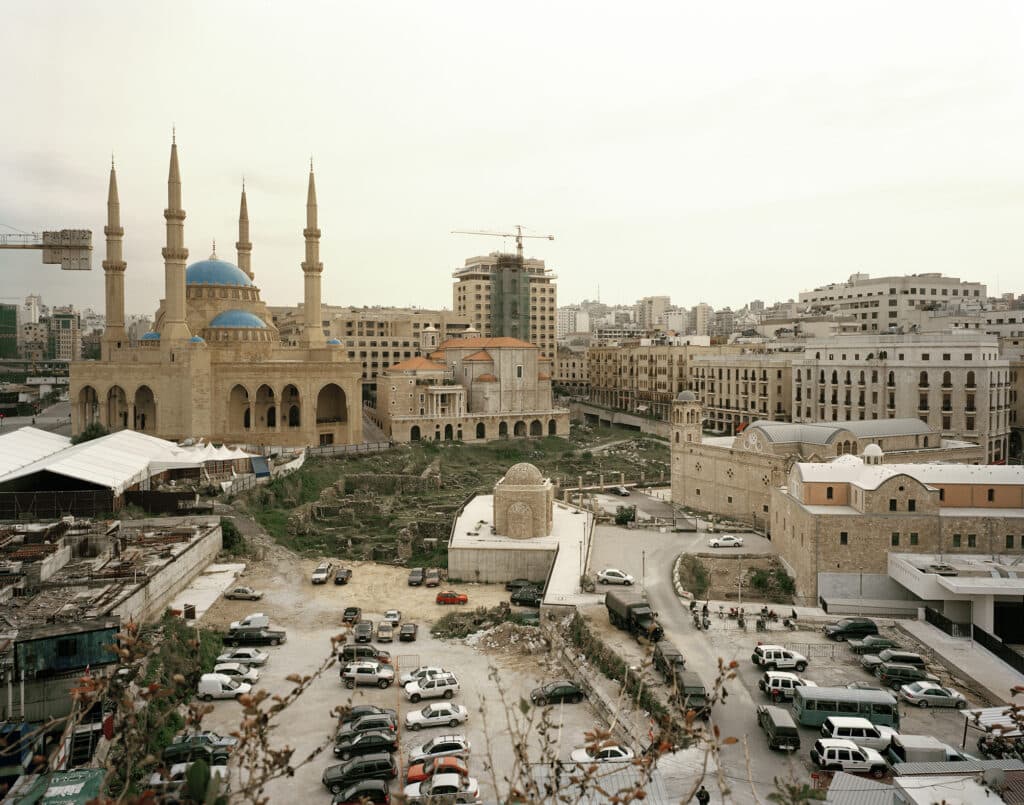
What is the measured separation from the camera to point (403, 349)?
286 feet

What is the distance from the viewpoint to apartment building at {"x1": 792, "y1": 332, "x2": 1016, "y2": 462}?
163 ft

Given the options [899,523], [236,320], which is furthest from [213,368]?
[899,523]

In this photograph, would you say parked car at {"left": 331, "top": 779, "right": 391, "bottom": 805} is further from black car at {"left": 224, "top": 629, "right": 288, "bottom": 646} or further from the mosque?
the mosque

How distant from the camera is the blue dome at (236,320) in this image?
56031mm

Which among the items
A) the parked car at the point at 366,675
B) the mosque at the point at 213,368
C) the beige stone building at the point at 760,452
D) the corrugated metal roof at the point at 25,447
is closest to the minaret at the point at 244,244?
the mosque at the point at 213,368

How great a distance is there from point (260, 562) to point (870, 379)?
4087 centimetres

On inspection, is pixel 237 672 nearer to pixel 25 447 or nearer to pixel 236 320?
pixel 25 447

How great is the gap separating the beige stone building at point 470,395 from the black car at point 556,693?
142ft

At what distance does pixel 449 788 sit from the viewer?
1519 centimetres

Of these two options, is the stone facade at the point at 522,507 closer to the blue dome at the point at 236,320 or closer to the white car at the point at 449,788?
the white car at the point at 449,788

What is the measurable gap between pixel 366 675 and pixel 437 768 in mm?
5301

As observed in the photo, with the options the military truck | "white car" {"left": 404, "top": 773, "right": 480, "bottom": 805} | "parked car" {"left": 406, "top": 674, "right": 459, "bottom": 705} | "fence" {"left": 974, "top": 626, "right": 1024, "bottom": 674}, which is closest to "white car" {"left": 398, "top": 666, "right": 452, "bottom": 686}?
"parked car" {"left": 406, "top": 674, "right": 459, "bottom": 705}

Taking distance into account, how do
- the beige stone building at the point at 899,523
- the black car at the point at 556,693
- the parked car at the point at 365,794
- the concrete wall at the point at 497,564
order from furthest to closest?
Result: 1. the concrete wall at the point at 497,564
2. the beige stone building at the point at 899,523
3. the black car at the point at 556,693
4. the parked car at the point at 365,794

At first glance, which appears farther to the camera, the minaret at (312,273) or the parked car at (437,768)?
the minaret at (312,273)
